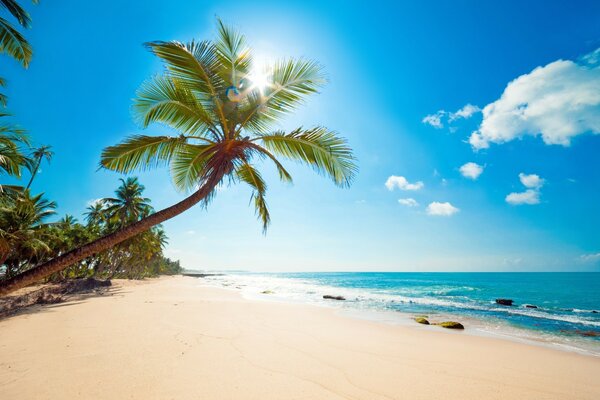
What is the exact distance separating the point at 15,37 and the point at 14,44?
6.4 inches

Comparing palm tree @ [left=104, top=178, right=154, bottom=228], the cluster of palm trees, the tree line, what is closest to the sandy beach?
the tree line

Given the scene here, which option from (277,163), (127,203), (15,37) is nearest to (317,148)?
(277,163)

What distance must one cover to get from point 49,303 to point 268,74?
1682cm

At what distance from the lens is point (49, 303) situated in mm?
13602

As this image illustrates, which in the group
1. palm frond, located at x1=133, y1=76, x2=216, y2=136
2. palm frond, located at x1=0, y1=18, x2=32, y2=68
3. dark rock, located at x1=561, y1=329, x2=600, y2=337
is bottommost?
dark rock, located at x1=561, y1=329, x2=600, y2=337

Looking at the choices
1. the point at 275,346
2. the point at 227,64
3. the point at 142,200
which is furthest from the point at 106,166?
the point at 142,200

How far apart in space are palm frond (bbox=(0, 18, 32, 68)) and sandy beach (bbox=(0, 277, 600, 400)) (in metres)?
6.48

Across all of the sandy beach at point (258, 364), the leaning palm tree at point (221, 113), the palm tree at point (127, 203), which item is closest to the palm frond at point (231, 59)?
the leaning palm tree at point (221, 113)

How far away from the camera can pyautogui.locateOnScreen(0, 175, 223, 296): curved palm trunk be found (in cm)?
253

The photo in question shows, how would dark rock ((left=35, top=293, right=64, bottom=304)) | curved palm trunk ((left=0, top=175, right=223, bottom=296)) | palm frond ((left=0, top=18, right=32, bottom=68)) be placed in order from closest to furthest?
curved palm trunk ((left=0, top=175, right=223, bottom=296)) → palm frond ((left=0, top=18, right=32, bottom=68)) → dark rock ((left=35, top=293, right=64, bottom=304))

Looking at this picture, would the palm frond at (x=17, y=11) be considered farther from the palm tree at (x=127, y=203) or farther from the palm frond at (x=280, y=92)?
the palm tree at (x=127, y=203)

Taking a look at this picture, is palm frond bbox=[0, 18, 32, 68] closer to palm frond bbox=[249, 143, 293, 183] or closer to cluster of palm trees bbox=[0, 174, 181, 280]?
palm frond bbox=[249, 143, 293, 183]

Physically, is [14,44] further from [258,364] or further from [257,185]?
[258,364]

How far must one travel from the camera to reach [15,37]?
19.7ft
